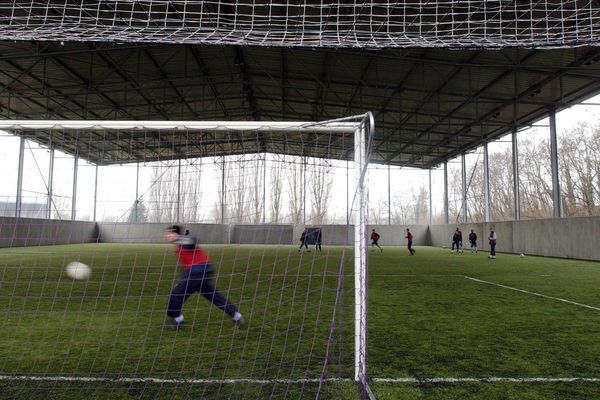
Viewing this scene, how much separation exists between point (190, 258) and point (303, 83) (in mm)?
18834

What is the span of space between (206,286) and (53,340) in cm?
194

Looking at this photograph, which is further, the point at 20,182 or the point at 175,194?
the point at 20,182

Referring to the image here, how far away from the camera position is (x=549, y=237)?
21.9 meters

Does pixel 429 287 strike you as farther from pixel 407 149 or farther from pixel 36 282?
pixel 407 149

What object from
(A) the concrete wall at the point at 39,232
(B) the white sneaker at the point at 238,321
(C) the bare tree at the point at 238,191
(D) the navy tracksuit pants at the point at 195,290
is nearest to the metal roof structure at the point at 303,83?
(A) the concrete wall at the point at 39,232

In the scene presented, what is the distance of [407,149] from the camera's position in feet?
118

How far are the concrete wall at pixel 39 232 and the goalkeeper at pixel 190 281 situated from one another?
2077 cm

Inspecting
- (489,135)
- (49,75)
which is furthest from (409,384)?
(489,135)

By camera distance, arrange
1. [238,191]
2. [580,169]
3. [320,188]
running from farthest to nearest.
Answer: [580,169]
[238,191]
[320,188]

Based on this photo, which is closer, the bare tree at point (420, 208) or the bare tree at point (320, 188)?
the bare tree at point (320, 188)

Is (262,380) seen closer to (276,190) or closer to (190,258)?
(190,258)

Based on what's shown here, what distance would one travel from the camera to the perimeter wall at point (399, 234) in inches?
742

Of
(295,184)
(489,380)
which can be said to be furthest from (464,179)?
(489,380)

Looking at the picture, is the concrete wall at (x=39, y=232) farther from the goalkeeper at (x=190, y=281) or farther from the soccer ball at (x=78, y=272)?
the goalkeeper at (x=190, y=281)
